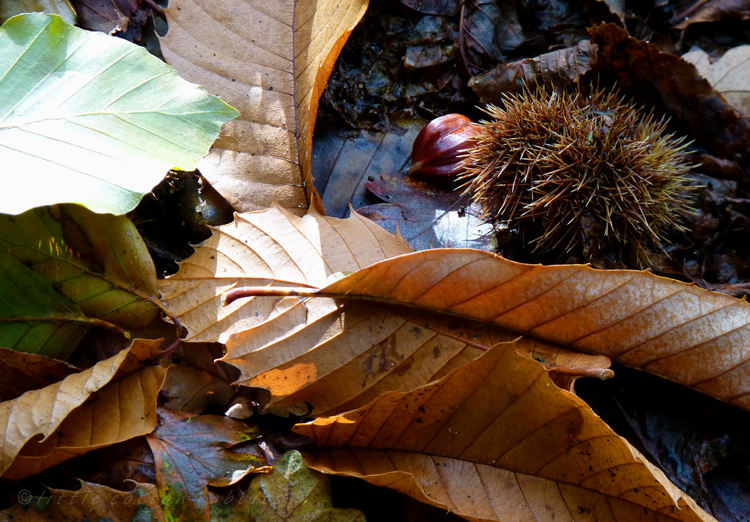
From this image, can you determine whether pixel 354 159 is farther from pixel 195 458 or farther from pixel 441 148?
pixel 195 458

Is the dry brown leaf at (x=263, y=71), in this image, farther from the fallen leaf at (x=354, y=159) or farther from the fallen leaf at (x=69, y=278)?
the fallen leaf at (x=69, y=278)

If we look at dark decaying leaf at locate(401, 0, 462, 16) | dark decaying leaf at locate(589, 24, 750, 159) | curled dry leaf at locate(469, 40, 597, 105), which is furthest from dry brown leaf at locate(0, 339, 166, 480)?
dark decaying leaf at locate(589, 24, 750, 159)

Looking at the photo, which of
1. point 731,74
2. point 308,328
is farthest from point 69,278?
point 731,74

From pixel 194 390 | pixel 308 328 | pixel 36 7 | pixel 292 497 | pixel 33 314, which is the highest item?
pixel 36 7

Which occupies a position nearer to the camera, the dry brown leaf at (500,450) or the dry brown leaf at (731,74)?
the dry brown leaf at (500,450)

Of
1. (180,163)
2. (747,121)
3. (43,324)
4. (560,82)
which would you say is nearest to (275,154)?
(180,163)

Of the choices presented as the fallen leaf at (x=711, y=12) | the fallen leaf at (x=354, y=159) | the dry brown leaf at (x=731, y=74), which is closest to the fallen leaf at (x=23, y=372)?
the fallen leaf at (x=354, y=159)
